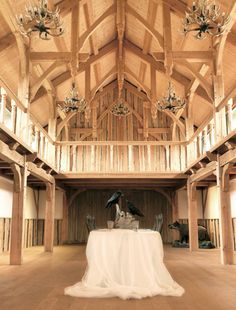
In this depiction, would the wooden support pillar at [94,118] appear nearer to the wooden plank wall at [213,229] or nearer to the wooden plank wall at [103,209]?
the wooden plank wall at [103,209]


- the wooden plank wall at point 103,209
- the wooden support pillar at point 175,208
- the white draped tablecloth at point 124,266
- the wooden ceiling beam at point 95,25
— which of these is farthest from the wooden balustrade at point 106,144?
the white draped tablecloth at point 124,266

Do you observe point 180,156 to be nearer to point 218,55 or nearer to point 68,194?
point 218,55

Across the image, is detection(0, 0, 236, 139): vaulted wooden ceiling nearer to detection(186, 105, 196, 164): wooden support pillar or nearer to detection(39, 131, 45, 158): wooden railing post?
detection(186, 105, 196, 164): wooden support pillar

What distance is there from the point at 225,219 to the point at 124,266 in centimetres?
462

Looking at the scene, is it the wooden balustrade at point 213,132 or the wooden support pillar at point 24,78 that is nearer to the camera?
the wooden balustrade at point 213,132

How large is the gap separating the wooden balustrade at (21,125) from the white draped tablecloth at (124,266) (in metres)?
3.08

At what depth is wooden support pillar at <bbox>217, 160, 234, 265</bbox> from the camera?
8672 millimetres

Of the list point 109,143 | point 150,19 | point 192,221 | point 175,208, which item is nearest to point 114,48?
point 150,19

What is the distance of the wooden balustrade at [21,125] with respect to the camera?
7.50m

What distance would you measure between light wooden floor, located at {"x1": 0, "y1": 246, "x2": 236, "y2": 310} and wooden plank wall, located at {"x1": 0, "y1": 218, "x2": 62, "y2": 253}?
4.75m

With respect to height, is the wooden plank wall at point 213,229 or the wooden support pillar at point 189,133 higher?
the wooden support pillar at point 189,133

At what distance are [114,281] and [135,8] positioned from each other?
30.1ft

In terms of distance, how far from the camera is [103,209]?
17.2m

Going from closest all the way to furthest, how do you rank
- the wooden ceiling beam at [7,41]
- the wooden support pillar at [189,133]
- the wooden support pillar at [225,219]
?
1. the wooden support pillar at [225,219]
2. the wooden ceiling beam at [7,41]
3. the wooden support pillar at [189,133]
